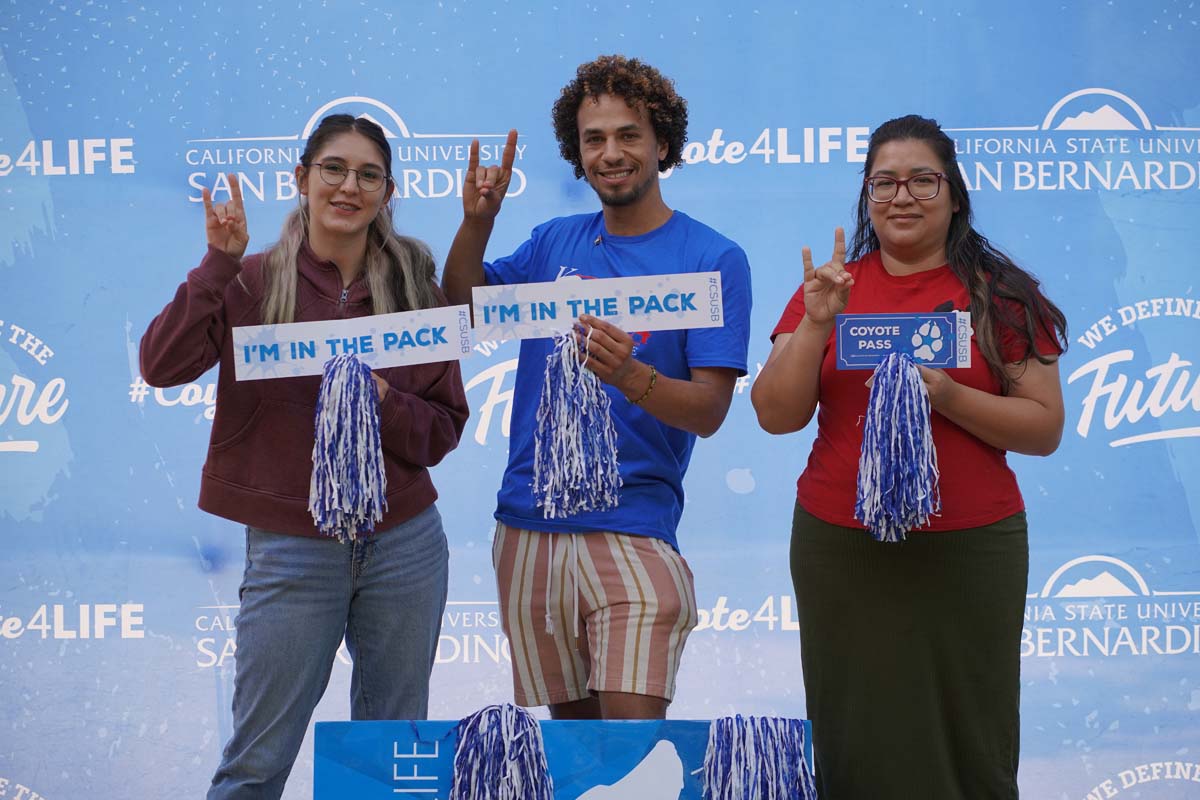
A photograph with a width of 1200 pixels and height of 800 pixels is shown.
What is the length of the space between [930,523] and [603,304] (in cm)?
67

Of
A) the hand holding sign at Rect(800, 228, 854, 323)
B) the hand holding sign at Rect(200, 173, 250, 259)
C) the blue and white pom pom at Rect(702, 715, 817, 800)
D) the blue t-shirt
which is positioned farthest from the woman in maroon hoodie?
the hand holding sign at Rect(800, 228, 854, 323)

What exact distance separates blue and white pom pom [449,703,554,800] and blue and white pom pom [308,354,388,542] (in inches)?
15.0

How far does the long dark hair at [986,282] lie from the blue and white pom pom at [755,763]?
698 mm

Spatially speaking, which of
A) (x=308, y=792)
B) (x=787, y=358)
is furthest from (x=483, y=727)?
(x=308, y=792)

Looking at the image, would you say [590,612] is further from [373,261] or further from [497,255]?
[497,255]

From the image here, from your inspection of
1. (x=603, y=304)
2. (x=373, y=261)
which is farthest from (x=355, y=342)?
(x=603, y=304)

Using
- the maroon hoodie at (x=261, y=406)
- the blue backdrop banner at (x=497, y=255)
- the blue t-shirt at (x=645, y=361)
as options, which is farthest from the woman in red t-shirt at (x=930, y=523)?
the blue backdrop banner at (x=497, y=255)

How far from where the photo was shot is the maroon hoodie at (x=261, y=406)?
1.93 meters

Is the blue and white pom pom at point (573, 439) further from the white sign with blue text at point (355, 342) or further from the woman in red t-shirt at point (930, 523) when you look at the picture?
the woman in red t-shirt at point (930, 523)

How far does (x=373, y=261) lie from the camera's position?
208cm

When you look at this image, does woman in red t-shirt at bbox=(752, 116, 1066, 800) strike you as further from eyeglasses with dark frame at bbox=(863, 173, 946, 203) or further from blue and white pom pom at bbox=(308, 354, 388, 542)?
blue and white pom pom at bbox=(308, 354, 388, 542)

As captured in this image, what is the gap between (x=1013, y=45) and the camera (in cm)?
317

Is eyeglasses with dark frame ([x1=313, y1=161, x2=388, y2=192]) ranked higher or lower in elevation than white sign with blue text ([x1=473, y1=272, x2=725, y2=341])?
higher

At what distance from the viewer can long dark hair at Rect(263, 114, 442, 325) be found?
201 centimetres
